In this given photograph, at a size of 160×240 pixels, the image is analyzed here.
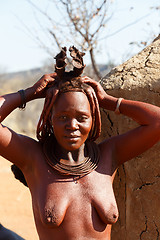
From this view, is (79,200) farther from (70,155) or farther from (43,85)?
(43,85)

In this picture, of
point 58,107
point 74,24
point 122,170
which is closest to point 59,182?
point 58,107

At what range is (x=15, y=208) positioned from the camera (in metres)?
4.97

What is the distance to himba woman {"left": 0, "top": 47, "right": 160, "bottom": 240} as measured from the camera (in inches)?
84.4

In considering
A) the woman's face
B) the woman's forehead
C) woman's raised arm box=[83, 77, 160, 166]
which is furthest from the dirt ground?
the woman's forehead

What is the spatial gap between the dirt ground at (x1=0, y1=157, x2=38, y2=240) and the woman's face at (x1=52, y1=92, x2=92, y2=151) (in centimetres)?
249

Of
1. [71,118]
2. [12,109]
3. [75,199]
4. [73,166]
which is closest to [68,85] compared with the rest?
[71,118]

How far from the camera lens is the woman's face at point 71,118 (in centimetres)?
212

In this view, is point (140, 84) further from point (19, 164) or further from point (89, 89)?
point (19, 164)

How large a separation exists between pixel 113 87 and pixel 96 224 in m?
1.13

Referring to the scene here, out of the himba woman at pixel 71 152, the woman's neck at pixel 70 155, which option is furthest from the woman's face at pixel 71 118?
the woman's neck at pixel 70 155

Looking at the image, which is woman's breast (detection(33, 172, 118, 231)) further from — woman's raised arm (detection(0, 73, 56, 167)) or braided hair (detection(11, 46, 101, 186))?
braided hair (detection(11, 46, 101, 186))

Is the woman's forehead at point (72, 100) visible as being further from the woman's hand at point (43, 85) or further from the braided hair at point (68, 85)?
the woman's hand at point (43, 85)

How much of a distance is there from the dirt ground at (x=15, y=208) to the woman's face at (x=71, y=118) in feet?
8.16

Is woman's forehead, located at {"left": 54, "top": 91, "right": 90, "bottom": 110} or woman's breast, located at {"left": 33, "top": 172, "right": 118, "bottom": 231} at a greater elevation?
woman's forehead, located at {"left": 54, "top": 91, "right": 90, "bottom": 110}
